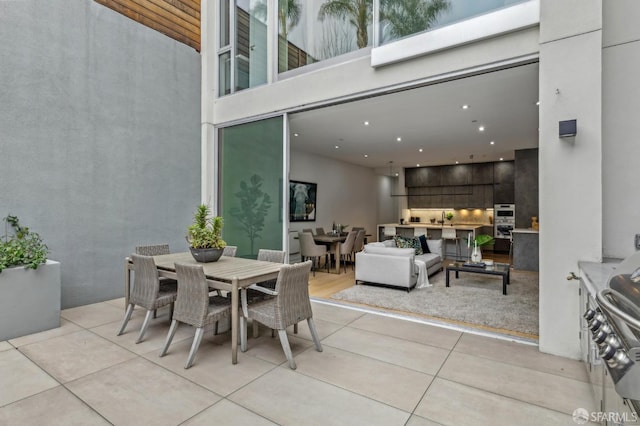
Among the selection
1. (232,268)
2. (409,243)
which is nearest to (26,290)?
(232,268)

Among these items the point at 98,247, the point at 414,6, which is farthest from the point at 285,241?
the point at 414,6

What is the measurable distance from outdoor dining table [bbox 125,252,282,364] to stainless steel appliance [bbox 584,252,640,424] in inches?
90.1

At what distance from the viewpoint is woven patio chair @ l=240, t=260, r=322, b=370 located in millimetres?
2660

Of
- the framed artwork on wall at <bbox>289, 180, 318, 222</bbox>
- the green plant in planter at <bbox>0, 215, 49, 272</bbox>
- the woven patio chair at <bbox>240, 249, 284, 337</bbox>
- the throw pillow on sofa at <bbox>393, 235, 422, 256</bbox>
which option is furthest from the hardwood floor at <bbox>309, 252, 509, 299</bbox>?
the green plant in planter at <bbox>0, 215, 49, 272</bbox>

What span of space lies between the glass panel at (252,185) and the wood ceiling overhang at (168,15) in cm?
175

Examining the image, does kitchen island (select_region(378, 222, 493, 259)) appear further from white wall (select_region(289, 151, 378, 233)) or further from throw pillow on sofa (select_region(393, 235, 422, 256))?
throw pillow on sofa (select_region(393, 235, 422, 256))

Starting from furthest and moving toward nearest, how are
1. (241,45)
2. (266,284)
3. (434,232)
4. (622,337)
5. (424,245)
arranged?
(434,232), (424,245), (241,45), (266,284), (622,337)

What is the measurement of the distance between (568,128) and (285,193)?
11.2ft

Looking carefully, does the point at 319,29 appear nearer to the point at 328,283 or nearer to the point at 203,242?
the point at 203,242

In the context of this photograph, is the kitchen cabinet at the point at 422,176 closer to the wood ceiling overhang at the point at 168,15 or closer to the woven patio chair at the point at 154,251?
the wood ceiling overhang at the point at 168,15

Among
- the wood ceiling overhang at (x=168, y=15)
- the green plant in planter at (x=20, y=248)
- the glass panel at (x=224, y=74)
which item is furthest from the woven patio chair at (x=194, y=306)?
the wood ceiling overhang at (x=168, y=15)

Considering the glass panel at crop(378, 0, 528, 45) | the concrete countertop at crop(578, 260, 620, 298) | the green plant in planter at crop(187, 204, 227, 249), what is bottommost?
the concrete countertop at crop(578, 260, 620, 298)

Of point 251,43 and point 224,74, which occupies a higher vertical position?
point 251,43

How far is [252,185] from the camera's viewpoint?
529cm
